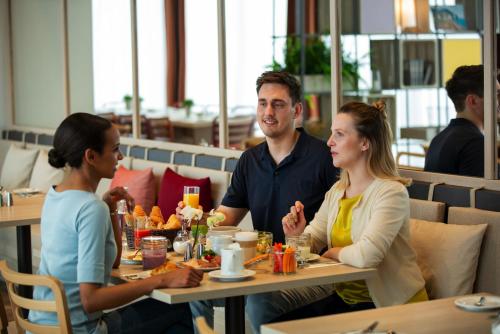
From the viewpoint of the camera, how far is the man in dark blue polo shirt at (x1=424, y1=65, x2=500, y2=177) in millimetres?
3785

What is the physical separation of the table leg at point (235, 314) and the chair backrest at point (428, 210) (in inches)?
39.7

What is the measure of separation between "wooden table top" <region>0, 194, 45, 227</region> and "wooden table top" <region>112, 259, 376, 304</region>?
129 centimetres

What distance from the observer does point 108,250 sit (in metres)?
2.92

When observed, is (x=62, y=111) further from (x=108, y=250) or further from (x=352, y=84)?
(x=108, y=250)

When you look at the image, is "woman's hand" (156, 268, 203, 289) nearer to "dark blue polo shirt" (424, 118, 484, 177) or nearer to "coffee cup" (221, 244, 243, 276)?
"coffee cup" (221, 244, 243, 276)

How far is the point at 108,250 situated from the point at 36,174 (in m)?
4.14

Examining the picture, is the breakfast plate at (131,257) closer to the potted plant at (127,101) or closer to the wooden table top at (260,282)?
the wooden table top at (260,282)

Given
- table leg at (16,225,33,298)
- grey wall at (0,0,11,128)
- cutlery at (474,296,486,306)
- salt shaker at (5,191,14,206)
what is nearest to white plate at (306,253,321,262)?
cutlery at (474,296,486,306)

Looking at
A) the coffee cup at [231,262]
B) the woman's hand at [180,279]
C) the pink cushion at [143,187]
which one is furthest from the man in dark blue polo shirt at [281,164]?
the pink cushion at [143,187]

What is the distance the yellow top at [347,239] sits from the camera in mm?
3385

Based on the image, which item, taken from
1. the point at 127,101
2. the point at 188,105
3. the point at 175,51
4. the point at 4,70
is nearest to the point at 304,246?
the point at 188,105

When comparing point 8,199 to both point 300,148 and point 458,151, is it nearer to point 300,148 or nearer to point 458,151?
point 300,148

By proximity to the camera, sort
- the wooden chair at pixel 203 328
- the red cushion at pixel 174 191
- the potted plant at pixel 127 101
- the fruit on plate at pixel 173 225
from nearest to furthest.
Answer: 1. the wooden chair at pixel 203 328
2. the fruit on plate at pixel 173 225
3. the red cushion at pixel 174 191
4. the potted plant at pixel 127 101

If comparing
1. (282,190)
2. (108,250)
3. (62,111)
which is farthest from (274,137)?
(62,111)
